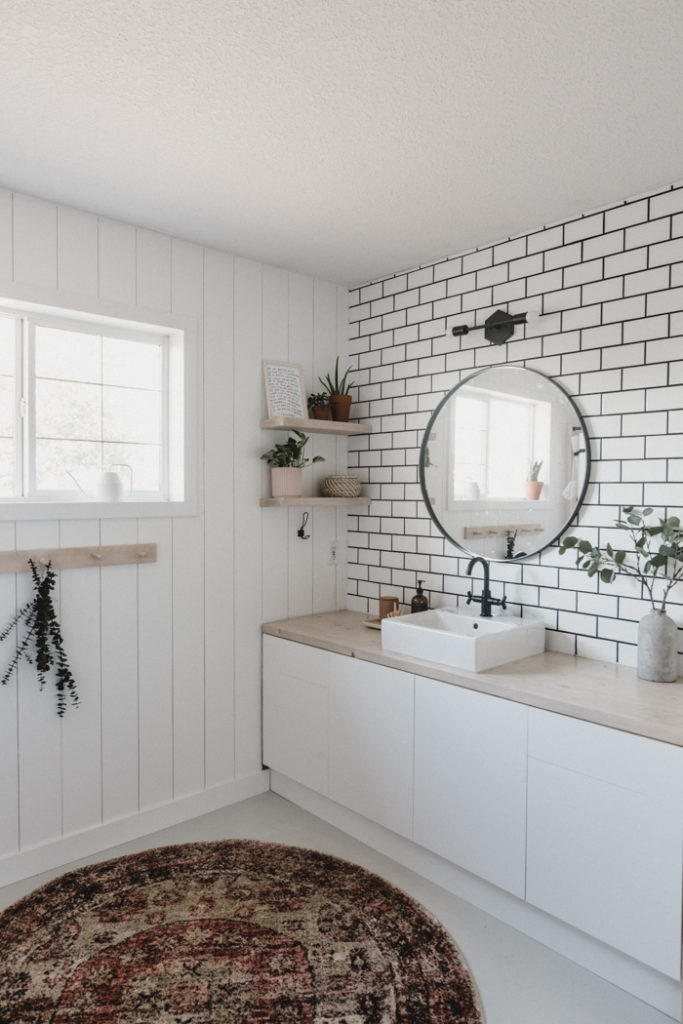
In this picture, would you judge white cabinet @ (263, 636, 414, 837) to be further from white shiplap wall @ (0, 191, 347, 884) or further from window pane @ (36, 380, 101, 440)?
window pane @ (36, 380, 101, 440)

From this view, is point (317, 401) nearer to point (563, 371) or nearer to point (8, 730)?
point (563, 371)

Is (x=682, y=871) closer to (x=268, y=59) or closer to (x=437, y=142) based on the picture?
(x=437, y=142)

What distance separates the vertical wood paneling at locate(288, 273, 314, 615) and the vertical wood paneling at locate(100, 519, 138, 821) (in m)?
0.87

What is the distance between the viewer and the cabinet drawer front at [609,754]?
6.28 feet

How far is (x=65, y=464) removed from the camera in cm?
290

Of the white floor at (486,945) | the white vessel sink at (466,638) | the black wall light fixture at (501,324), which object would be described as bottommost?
the white floor at (486,945)

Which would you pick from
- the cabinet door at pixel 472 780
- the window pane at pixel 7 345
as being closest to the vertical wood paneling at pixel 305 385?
the cabinet door at pixel 472 780

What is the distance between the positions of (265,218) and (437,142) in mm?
887

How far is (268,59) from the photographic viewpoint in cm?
178

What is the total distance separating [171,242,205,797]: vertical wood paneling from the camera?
10.2 ft

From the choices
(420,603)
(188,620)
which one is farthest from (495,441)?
(188,620)

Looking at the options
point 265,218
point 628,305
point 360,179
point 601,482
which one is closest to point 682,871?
point 601,482

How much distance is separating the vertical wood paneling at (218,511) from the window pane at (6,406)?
2.68 ft

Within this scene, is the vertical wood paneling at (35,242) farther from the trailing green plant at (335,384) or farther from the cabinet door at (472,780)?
the cabinet door at (472,780)
